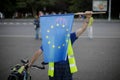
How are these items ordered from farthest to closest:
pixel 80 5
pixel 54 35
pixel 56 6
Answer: pixel 56 6 < pixel 80 5 < pixel 54 35

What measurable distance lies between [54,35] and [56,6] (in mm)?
77680

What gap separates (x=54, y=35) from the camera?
4.80 metres

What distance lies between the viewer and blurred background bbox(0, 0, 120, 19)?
66.8 m

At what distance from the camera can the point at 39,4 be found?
2987 inches

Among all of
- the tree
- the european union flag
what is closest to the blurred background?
the tree

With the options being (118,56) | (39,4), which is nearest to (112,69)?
(118,56)

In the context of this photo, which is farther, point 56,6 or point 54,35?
point 56,6

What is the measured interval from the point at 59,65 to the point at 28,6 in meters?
71.7

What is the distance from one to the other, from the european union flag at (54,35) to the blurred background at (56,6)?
55.6m

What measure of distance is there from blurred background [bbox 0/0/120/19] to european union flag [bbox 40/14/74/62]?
55.6 meters

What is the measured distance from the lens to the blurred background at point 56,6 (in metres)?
66.8

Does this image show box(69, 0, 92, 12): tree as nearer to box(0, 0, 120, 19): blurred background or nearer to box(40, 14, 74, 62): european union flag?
box(0, 0, 120, 19): blurred background

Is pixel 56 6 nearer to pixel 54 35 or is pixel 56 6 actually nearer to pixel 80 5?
pixel 80 5

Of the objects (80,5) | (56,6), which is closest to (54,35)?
(80,5)
